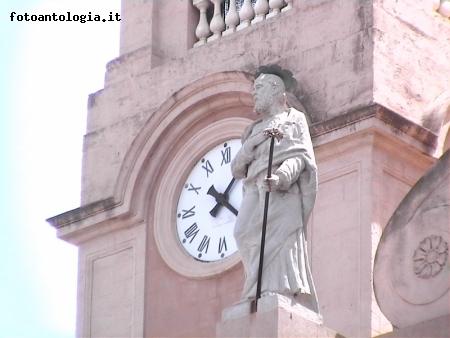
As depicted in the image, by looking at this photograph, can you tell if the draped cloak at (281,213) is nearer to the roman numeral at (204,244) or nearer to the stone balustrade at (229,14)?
the roman numeral at (204,244)

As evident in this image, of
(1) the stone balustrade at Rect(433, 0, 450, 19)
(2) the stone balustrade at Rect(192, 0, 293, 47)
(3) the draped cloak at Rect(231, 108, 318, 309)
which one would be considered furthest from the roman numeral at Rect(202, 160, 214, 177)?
(3) the draped cloak at Rect(231, 108, 318, 309)

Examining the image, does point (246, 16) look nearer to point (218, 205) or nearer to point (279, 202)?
point (218, 205)

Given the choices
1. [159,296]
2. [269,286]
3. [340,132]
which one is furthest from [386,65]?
[269,286]

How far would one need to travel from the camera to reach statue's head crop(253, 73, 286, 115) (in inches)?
1001

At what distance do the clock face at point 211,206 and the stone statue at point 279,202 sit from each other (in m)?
5.16

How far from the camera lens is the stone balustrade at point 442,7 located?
31.3 meters

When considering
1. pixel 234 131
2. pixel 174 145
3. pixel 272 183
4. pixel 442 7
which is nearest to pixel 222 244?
pixel 234 131

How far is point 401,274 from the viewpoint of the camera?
25.4 m

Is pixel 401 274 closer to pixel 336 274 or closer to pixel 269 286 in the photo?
pixel 269 286

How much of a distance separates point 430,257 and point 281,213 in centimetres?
126

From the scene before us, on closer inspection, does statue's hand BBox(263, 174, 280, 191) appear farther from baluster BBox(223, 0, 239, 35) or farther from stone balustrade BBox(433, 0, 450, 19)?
baluster BBox(223, 0, 239, 35)

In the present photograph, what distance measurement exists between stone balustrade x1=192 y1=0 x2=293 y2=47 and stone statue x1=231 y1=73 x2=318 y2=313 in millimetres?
6022

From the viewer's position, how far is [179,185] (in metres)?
31.3

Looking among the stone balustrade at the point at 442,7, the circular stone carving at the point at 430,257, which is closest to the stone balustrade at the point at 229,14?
the stone balustrade at the point at 442,7
